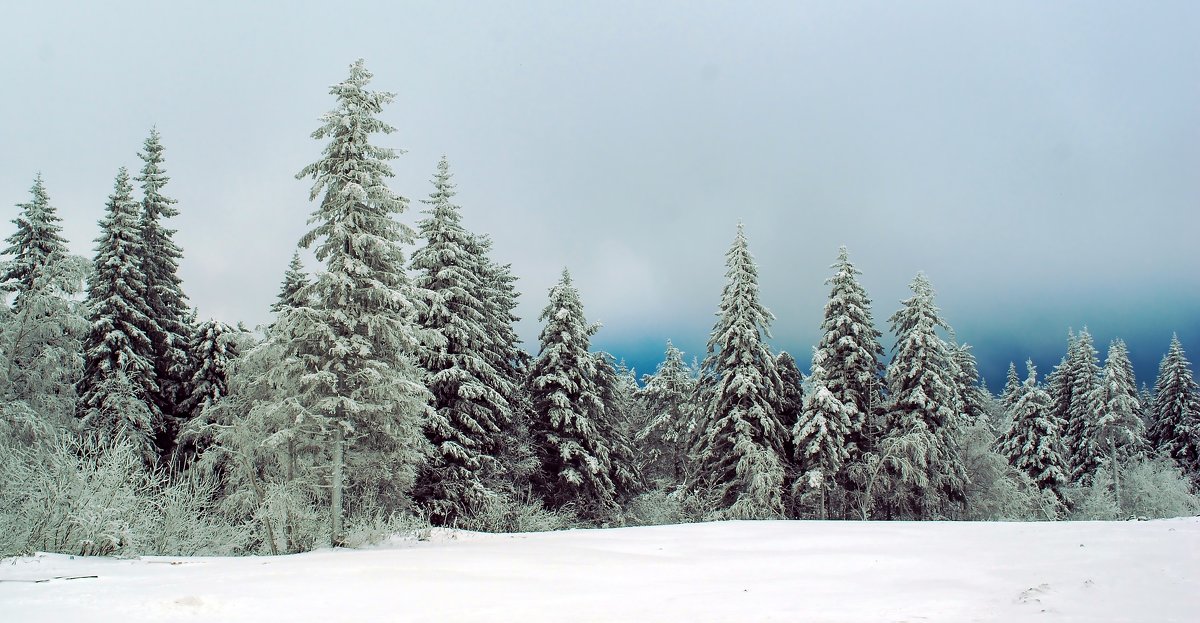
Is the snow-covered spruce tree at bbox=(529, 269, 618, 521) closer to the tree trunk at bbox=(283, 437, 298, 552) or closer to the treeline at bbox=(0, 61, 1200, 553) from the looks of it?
the treeline at bbox=(0, 61, 1200, 553)

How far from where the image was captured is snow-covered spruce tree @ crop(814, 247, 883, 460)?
32.1 meters

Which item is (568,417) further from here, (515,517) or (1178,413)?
(1178,413)

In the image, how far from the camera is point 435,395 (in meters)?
27.4

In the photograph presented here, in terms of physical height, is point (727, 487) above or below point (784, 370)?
below

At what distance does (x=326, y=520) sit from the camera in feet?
56.0

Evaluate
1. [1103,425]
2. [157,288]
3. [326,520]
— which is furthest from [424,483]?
[1103,425]

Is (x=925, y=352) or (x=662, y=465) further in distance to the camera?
(x=662, y=465)

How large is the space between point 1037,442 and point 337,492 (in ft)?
125

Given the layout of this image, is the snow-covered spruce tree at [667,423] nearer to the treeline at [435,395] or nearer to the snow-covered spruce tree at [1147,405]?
the treeline at [435,395]

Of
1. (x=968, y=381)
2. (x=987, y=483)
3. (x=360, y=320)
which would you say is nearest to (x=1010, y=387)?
(x=968, y=381)

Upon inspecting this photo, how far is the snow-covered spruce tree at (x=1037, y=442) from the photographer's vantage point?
39.0 metres

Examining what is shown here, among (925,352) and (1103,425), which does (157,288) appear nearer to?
(925,352)

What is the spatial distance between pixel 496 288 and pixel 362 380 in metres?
16.2

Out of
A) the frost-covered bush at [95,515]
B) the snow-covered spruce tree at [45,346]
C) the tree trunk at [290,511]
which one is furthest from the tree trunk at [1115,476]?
the snow-covered spruce tree at [45,346]
